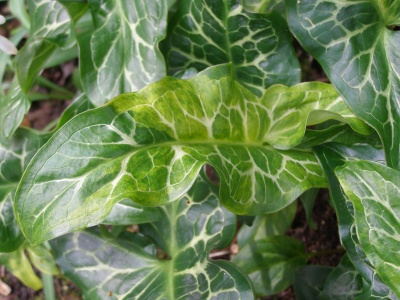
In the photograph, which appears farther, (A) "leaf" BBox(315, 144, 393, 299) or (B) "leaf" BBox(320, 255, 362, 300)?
(B) "leaf" BBox(320, 255, 362, 300)

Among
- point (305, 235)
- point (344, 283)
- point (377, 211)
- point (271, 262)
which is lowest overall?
point (305, 235)

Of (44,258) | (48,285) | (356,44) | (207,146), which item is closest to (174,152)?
(207,146)

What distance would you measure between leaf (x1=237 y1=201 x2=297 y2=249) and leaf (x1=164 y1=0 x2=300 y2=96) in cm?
33

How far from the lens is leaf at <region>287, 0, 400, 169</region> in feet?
2.81

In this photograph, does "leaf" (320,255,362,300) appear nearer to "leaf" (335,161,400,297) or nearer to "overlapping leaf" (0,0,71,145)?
"leaf" (335,161,400,297)

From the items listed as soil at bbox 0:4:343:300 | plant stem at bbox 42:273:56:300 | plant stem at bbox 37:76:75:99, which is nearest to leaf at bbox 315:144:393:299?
soil at bbox 0:4:343:300

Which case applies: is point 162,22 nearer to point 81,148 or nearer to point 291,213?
point 81,148

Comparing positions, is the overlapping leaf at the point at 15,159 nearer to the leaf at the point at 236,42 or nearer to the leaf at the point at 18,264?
the leaf at the point at 18,264

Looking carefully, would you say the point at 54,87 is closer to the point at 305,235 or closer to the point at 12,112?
the point at 12,112

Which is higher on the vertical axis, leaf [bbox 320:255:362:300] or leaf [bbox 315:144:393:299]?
leaf [bbox 315:144:393:299]

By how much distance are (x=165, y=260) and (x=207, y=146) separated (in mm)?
300

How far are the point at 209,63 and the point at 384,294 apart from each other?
1.72 ft

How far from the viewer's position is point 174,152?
817 mm

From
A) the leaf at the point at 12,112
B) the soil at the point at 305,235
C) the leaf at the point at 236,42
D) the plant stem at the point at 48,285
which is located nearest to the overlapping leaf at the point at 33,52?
the leaf at the point at 12,112
